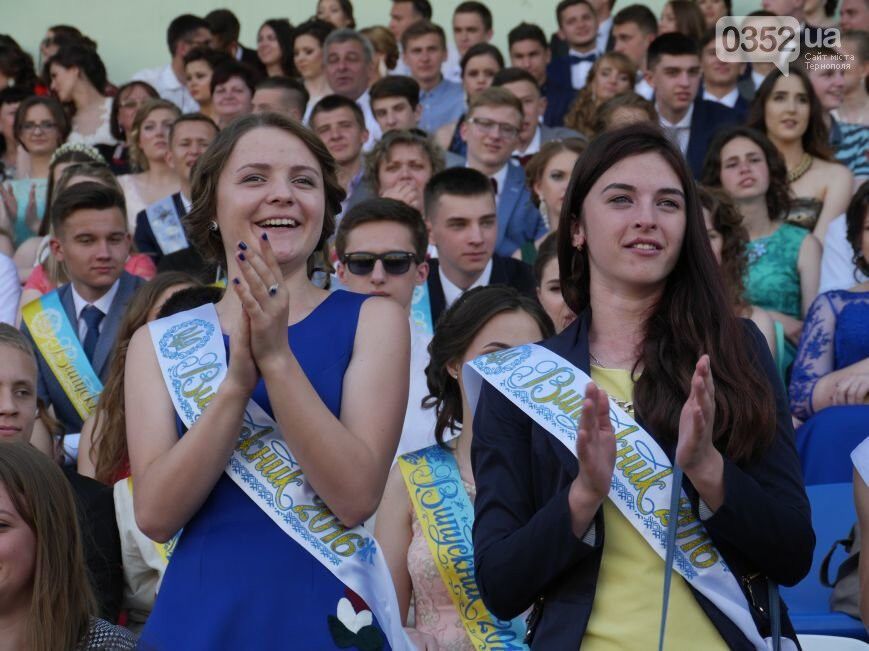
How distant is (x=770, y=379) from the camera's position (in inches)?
110

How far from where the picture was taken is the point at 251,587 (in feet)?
8.94

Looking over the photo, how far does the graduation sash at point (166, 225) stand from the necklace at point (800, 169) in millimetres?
3353

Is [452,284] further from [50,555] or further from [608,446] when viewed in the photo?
[608,446]

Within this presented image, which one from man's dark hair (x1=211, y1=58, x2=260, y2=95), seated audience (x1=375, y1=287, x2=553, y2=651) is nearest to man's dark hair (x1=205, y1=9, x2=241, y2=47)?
man's dark hair (x1=211, y1=58, x2=260, y2=95)

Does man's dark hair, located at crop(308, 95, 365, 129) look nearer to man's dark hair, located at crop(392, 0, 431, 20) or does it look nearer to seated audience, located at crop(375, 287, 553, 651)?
man's dark hair, located at crop(392, 0, 431, 20)

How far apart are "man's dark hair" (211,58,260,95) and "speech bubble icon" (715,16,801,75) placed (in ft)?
10.7

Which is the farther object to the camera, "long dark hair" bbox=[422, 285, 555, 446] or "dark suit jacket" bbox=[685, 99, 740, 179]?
"dark suit jacket" bbox=[685, 99, 740, 179]

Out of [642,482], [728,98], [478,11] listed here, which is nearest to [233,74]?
[478,11]

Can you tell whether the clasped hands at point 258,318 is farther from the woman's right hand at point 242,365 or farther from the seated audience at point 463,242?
the seated audience at point 463,242

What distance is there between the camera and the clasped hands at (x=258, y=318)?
2592 mm

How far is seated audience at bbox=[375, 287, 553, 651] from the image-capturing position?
387 cm

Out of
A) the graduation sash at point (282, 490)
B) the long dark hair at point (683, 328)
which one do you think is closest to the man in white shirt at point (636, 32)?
the long dark hair at point (683, 328)

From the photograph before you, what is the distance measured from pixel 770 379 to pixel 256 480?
1.03 meters

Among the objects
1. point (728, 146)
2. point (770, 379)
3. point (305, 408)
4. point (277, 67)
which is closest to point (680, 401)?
point (770, 379)
